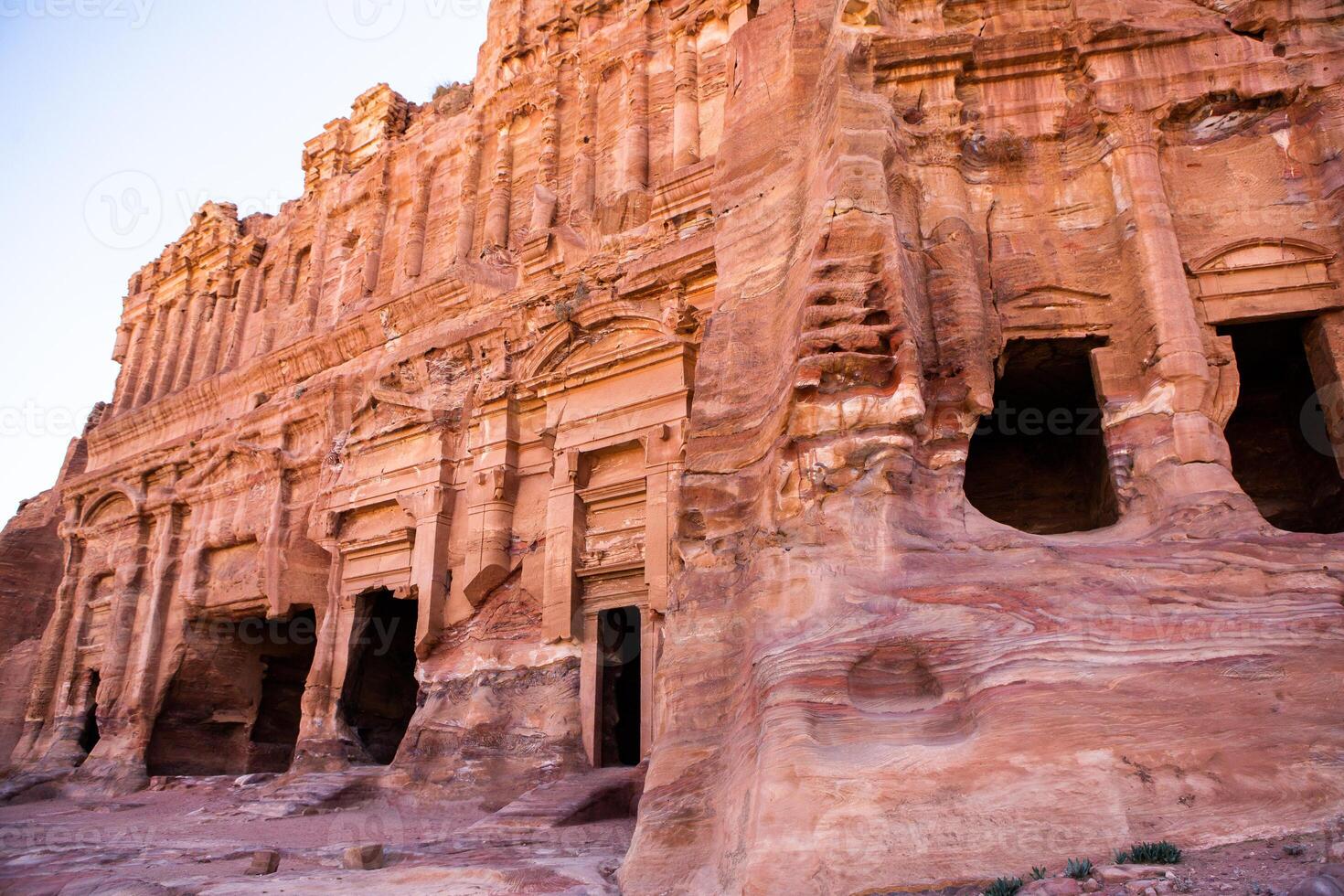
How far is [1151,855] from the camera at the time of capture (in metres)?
3.53

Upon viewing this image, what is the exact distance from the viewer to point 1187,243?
687 cm

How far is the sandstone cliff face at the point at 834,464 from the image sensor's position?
14.0ft

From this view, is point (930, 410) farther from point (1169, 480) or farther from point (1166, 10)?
point (1166, 10)

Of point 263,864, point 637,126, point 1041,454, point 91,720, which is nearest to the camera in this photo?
point 263,864

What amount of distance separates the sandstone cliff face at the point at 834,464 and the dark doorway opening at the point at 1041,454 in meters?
0.05

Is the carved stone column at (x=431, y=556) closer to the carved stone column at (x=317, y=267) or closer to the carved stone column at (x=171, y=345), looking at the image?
the carved stone column at (x=317, y=267)

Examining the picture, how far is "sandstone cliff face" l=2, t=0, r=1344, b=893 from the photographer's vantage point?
14.0 feet

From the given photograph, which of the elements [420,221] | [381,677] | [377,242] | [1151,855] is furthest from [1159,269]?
[377,242]

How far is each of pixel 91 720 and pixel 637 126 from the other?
554 inches

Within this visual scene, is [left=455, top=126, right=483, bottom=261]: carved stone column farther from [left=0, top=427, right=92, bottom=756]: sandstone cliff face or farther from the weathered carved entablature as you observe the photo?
the weathered carved entablature

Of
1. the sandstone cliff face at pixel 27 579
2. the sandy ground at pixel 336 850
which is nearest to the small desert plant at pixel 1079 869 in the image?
the sandy ground at pixel 336 850

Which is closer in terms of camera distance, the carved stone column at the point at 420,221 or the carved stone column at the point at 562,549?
the carved stone column at the point at 562,549

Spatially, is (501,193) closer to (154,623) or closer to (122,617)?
(154,623)

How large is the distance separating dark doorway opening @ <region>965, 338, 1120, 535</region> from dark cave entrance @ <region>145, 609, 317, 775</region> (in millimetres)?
11291
